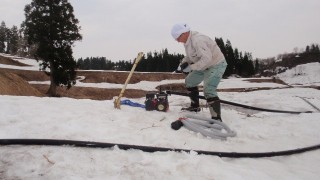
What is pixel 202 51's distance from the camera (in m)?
6.00

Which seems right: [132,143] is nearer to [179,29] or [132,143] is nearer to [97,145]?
[97,145]

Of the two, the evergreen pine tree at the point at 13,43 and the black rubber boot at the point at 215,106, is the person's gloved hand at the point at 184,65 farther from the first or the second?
the evergreen pine tree at the point at 13,43

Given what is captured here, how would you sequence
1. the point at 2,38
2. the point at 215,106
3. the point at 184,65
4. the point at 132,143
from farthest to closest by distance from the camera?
the point at 2,38 → the point at 184,65 → the point at 215,106 → the point at 132,143

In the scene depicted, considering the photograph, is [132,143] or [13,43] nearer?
[132,143]

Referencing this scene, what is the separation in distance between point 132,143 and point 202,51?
8.45 ft

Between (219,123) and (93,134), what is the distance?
2304 millimetres

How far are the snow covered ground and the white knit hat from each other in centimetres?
163

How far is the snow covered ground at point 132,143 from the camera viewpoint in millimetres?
3408

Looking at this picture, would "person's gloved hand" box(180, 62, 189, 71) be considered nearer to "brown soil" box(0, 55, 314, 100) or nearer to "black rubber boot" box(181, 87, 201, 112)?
"black rubber boot" box(181, 87, 201, 112)

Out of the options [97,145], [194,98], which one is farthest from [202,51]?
[97,145]

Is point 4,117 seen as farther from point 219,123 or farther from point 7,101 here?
point 219,123

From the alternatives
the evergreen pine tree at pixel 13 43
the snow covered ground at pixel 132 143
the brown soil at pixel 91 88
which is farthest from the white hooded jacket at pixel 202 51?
the evergreen pine tree at pixel 13 43

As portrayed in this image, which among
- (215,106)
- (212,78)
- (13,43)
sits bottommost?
(215,106)

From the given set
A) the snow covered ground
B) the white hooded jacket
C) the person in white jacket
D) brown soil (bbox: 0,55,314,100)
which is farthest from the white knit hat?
brown soil (bbox: 0,55,314,100)
